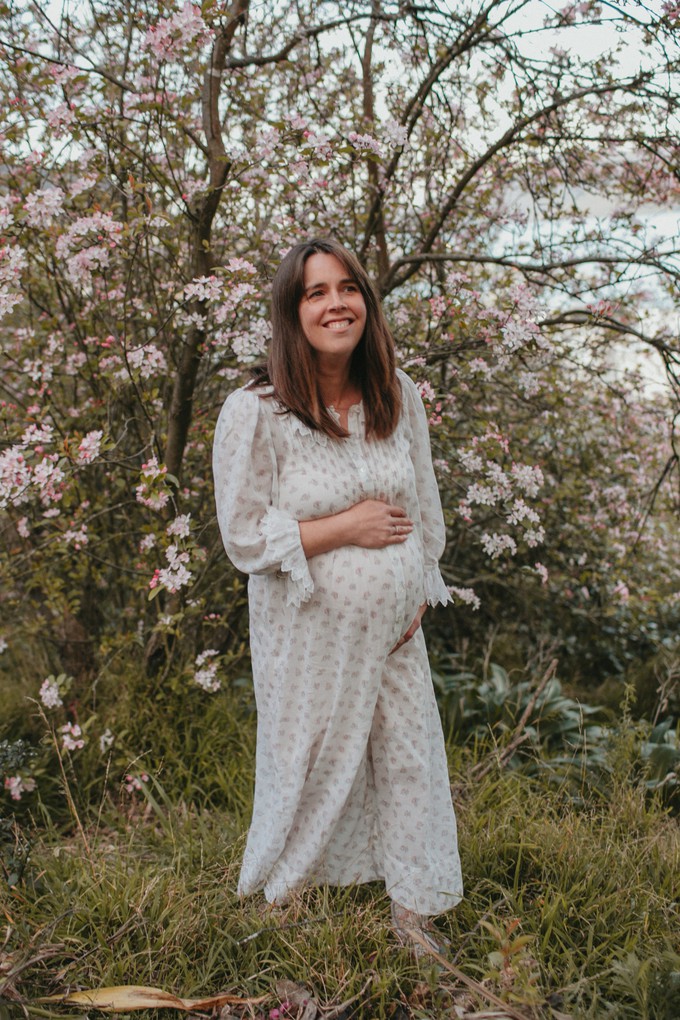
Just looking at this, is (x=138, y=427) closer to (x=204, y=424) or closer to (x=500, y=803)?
(x=204, y=424)

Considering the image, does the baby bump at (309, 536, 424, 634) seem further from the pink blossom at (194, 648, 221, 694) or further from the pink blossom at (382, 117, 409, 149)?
the pink blossom at (382, 117, 409, 149)

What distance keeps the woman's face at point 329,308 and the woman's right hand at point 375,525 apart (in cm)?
42

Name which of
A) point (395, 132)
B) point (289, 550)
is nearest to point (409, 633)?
point (289, 550)

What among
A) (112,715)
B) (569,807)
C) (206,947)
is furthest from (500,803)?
(112,715)

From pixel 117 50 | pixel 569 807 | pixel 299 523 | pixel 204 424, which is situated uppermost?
pixel 117 50

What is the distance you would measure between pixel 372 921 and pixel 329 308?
64.5 inches

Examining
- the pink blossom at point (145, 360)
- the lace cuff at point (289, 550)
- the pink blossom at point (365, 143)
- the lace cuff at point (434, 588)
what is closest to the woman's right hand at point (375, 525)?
the lace cuff at point (289, 550)

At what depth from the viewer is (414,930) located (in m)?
2.07

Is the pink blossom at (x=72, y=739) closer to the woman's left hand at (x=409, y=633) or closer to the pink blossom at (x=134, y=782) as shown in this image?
the pink blossom at (x=134, y=782)

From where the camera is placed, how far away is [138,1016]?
1931 mm

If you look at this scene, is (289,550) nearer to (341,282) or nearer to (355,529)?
(355,529)

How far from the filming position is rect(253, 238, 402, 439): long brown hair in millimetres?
2111

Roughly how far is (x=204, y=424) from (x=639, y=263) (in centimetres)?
183

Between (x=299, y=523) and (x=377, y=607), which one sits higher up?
(x=299, y=523)
